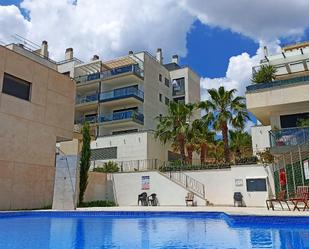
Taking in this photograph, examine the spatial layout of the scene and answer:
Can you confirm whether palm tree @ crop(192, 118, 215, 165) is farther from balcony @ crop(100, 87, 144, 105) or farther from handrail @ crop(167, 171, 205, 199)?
balcony @ crop(100, 87, 144, 105)

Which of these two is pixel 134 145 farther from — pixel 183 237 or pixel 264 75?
pixel 183 237

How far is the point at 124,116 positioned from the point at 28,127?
50.0 feet

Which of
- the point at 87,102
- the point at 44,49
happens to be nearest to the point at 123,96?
the point at 87,102

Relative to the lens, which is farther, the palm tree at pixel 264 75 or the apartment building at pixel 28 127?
the palm tree at pixel 264 75

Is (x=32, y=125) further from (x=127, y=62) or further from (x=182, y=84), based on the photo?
(x=182, y=84)

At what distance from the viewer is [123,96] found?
35.6 meters

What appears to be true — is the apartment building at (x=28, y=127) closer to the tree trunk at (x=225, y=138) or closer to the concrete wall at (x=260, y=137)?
the tree trunk at (x=225, y=138)

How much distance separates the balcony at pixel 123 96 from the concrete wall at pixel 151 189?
12.3m

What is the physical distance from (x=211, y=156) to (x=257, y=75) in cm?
1394

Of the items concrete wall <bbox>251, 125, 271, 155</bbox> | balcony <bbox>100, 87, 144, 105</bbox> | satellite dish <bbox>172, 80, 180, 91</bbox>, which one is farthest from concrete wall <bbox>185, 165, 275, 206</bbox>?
satellite dish <bbox>172, 80, 180, 91</bbox>

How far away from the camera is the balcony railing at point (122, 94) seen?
116ft

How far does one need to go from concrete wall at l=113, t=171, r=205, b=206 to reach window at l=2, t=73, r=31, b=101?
30.0 ft

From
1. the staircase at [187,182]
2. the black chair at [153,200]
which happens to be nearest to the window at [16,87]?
the black chair at [153,200]

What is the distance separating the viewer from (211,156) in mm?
35594
